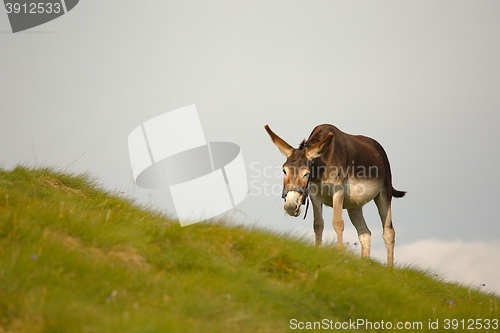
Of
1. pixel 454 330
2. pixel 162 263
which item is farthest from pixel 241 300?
pixel 454 330

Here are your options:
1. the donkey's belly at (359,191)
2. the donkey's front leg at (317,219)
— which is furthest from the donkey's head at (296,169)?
the donkey's belly at (359,191)

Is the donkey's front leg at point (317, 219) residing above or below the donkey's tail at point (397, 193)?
above

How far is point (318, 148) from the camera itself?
1076 centimetres

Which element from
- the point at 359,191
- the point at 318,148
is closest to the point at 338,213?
the point at 359,191

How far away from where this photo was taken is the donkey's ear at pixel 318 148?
1073 cm

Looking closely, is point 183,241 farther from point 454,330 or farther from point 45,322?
point 454,330

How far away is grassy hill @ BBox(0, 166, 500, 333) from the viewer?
5289 millimetres

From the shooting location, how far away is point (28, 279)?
563 cm

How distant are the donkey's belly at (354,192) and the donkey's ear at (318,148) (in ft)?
2.76

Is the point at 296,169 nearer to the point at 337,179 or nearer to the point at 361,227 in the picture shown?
the point at 337,179

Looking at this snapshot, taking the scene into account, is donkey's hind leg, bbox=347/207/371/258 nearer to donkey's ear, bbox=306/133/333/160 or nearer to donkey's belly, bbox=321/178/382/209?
donkey's belly, bbox=321/178/382/209

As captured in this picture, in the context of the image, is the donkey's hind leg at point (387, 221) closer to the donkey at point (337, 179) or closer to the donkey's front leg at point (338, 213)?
the donkey at point (337, 179)

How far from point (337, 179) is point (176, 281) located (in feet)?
19.2

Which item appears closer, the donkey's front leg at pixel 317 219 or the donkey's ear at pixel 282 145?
the donkey's ear at pixel 282 145
